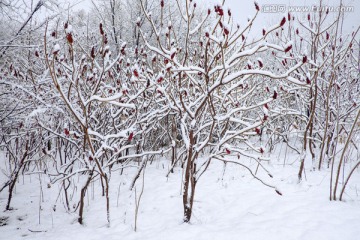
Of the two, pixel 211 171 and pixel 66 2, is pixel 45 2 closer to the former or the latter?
pixel 66 2

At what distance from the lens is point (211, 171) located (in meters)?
4.40

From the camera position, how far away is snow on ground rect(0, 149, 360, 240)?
2.18 meters

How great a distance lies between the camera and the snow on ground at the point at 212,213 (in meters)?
2.18

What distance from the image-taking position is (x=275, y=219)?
2.36 meters

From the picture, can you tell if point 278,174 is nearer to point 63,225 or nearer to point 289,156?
point 289,156

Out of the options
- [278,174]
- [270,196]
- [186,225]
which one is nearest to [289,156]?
[278,174]

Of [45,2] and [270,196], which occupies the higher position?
[45,2]

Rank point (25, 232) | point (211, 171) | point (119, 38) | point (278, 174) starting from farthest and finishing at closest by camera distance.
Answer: point (119, 38) → point (211, 171) → point (278, 174) → point (25, 232)

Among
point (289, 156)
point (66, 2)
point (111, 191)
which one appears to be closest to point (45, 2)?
point (66, 2)

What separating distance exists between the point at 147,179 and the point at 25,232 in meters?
1.81

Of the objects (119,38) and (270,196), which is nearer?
(270,196)

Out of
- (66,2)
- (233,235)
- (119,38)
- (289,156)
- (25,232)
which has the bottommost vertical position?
(25,232)

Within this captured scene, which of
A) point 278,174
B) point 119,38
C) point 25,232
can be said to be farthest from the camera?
point 119,38

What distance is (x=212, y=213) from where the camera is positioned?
2836mm
